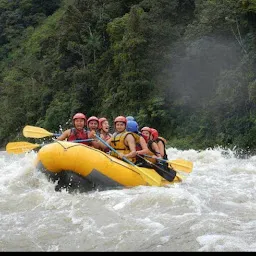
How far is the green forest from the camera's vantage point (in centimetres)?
1695

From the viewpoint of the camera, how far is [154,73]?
2155 cm

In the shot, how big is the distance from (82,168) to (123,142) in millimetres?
1126

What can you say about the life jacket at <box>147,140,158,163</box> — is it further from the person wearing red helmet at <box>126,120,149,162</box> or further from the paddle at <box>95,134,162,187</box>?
the paddle at <box>95,134,162,187</box>

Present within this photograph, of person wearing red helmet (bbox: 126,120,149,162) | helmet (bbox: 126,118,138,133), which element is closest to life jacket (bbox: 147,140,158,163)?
person wearing red helmet (bbox: 126,120,149,162)

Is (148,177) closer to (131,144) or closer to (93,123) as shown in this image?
(131,144)

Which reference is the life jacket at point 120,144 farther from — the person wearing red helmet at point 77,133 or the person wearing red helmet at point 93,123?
the person wearing red helmet at point 93,123

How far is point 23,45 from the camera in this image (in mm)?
47125

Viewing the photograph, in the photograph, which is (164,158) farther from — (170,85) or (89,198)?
(170,85)

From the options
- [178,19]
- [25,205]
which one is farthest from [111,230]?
[178,19]

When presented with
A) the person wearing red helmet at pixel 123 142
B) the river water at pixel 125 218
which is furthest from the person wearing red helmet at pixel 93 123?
the river water at pixel 125 218

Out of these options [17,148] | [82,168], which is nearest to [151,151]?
[82,168]

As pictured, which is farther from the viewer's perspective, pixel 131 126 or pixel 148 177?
pixel 131 126
